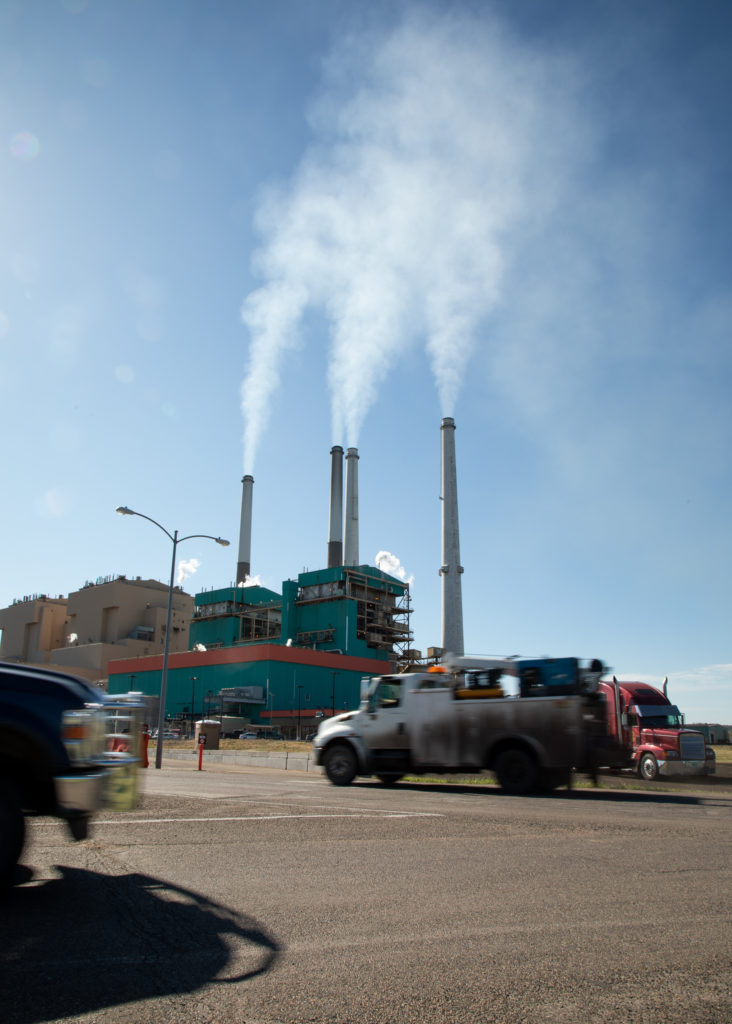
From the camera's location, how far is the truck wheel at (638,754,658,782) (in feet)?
64.4

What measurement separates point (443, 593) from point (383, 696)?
165ft

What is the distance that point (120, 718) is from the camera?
6020mm

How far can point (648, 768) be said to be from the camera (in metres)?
19.8

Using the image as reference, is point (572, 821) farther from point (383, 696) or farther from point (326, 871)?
point (383, 696)

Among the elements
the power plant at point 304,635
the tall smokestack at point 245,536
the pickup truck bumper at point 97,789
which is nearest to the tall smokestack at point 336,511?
the power plant at point 304,635

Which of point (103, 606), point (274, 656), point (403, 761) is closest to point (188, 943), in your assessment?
point (403, 761)

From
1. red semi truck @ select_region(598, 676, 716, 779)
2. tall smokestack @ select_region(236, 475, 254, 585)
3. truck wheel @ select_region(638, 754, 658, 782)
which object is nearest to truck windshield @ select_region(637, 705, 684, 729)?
red semi truck @ select_region(598, 676, 716, 779)

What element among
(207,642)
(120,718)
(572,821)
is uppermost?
(207,642)

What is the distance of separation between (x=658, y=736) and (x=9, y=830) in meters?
19.0

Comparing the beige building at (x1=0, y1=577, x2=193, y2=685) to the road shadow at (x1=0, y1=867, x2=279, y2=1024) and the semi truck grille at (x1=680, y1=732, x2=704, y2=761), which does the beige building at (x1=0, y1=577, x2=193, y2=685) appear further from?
the road shadow at (x1=0, y1=867, x2=279, y2=1024)

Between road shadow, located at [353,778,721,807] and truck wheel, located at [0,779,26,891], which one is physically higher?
truck wheel, located at [0,779,26,891]

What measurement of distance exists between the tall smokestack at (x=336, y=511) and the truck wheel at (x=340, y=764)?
71365mm

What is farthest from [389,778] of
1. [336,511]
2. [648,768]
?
[336,511]

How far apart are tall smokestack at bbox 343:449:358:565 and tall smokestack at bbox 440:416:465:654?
68.1ft
